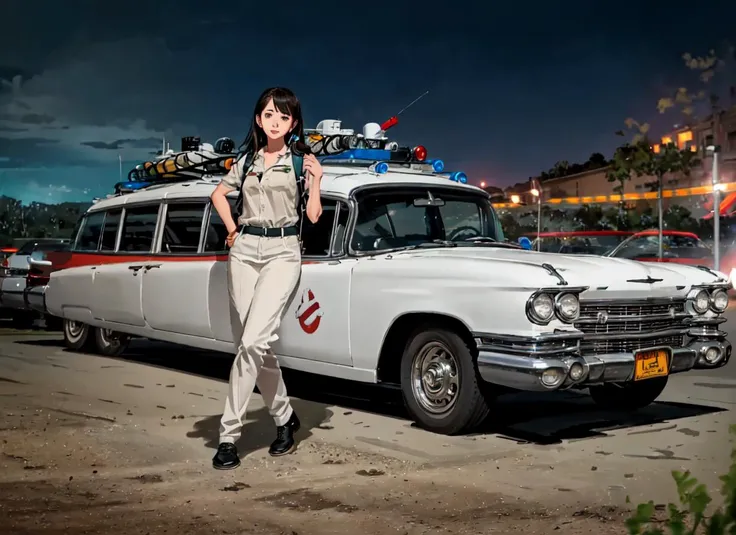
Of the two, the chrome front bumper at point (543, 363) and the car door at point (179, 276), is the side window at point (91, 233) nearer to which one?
the car door at point (179, 276)

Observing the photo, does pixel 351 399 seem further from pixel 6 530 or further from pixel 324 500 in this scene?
pixel 6 530

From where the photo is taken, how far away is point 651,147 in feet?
286

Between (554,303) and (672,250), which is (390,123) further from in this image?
(672,250)

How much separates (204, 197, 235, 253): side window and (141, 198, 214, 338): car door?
0.11m

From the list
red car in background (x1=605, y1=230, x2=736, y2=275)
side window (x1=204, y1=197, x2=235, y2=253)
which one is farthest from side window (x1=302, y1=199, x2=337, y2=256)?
red car in background (x1=605, y1=230, x2=736, y2=275)

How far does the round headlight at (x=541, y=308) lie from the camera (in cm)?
664

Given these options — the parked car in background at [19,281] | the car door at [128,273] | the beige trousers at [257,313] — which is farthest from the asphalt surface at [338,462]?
the parked car in background at [19,281]

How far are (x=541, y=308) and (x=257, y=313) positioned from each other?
70.8 inches

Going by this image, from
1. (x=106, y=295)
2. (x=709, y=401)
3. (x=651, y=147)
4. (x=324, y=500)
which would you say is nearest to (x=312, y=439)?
(x=324, y=500)

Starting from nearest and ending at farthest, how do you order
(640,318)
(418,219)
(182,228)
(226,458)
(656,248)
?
(226,458) < (640,318) < (418,219) < (182,228) < (656,248)

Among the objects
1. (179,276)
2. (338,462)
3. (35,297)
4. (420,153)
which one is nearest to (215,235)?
(179,276)

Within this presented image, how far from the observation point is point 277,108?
6406mm

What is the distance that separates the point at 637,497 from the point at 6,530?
310cm

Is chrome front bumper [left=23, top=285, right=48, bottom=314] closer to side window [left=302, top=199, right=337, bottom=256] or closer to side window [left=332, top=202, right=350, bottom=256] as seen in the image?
side window [left=302, top=199, right=337, bottom=256]
